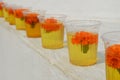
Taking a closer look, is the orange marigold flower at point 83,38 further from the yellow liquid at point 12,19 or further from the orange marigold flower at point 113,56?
the yellow liquid at point 12,19

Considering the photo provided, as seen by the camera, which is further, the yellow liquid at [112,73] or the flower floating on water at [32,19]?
the flower floating on water at [32,19]

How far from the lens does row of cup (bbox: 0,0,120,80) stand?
52 centimetres

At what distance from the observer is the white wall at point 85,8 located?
115 cm

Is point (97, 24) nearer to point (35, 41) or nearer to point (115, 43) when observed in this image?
point (115, 43)

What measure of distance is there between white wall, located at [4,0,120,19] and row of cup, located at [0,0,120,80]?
35 cm

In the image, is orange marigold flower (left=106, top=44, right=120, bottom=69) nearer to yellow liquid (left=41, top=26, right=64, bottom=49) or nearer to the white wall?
yellow liquid (left=41, top=26, right=64, bottom=49)

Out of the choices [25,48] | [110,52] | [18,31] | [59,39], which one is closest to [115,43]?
[110,52]

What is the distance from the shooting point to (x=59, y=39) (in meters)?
0.83

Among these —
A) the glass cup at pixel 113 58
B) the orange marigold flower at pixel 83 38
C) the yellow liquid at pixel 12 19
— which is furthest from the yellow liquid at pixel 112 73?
the yellow liquid at pixel 12 19

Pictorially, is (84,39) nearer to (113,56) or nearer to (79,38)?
(79,38)

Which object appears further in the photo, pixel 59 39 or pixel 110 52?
pixel 59 39

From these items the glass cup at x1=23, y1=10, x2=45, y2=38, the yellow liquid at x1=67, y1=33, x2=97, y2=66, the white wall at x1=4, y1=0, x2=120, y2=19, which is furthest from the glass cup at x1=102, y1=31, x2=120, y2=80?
the white wall at x1=4, y1=0, x2=120, y2=19

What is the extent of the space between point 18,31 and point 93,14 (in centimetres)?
38

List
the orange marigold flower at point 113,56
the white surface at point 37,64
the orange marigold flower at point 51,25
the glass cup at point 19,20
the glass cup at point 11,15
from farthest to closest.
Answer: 1. the glass cup at point 11,15
2. the glass cup at point 19,20
3. the orange marigold flower at point 51,25
4. the white surface at point 37,64
5. the orange marigold flower at point 113,56
